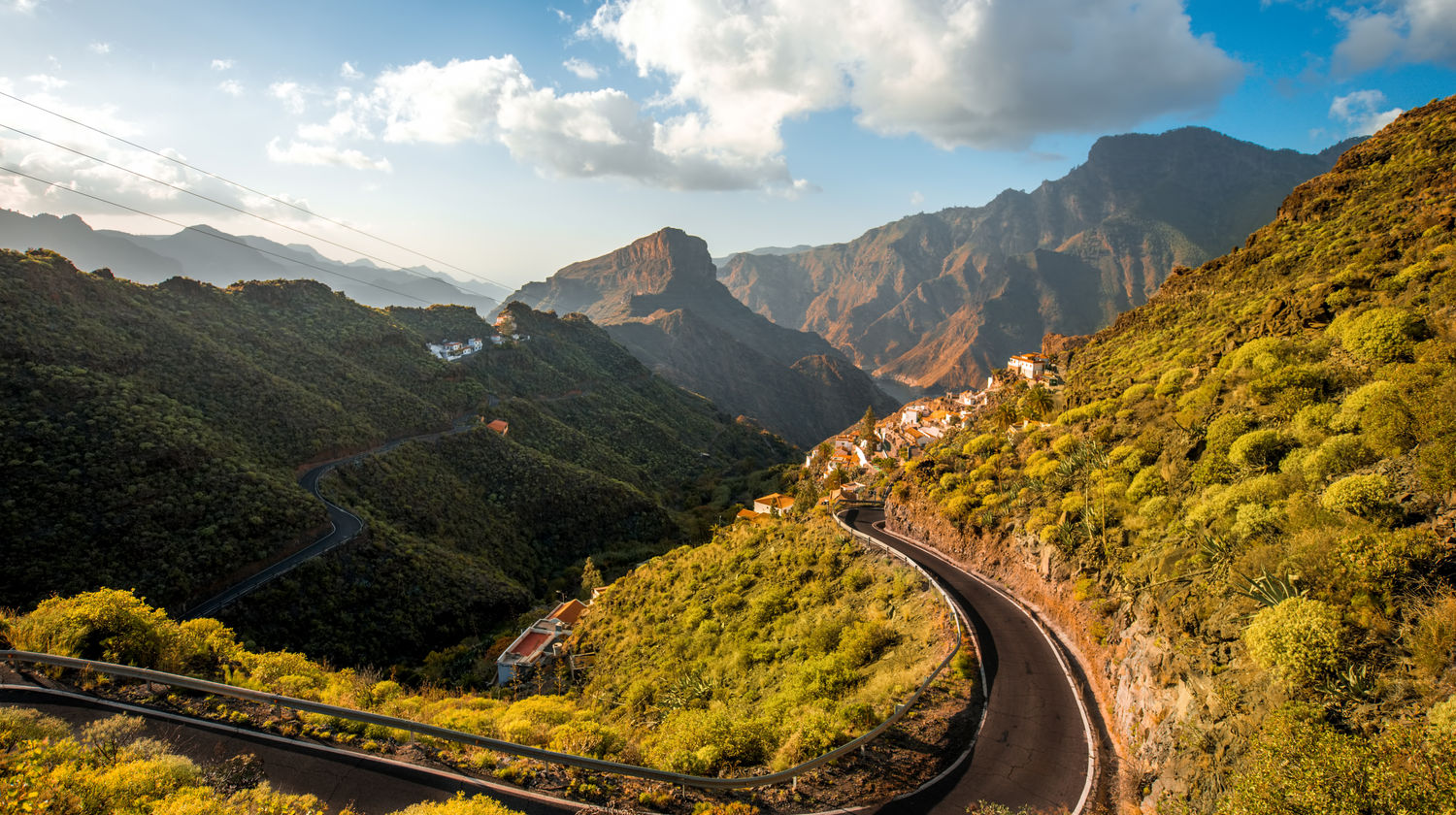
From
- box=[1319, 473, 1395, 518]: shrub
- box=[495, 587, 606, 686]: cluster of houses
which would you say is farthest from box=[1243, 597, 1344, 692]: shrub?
box=[495, 587, 606, 686]: cluster of houses

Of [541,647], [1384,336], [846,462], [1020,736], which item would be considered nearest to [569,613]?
[541,647]

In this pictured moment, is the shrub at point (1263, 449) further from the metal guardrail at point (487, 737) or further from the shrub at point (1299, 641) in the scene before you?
the metal guardrail at point (487, 737)

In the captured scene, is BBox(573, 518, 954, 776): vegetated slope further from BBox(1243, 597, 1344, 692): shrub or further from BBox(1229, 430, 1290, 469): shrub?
BBox(1229, 430, 1290, 469): shrub

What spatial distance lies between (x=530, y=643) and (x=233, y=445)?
23.4 m

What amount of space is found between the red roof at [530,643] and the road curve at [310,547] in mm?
12826

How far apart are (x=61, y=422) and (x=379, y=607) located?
60.9ft

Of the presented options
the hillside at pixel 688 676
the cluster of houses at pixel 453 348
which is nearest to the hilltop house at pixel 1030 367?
the hillside at pixel 688 676

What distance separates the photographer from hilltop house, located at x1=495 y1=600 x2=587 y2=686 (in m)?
25.7

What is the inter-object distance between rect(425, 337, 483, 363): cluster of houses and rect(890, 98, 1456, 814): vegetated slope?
2509 inches

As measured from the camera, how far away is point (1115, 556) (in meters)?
15.4

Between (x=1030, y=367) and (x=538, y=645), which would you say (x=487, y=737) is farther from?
(x=1030, y=367)

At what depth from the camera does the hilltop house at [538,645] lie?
25734mm

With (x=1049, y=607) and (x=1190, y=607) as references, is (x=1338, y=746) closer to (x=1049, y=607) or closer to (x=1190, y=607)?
(x=1190, y=607)

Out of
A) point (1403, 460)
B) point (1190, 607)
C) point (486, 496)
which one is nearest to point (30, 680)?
point (1190, 607)
